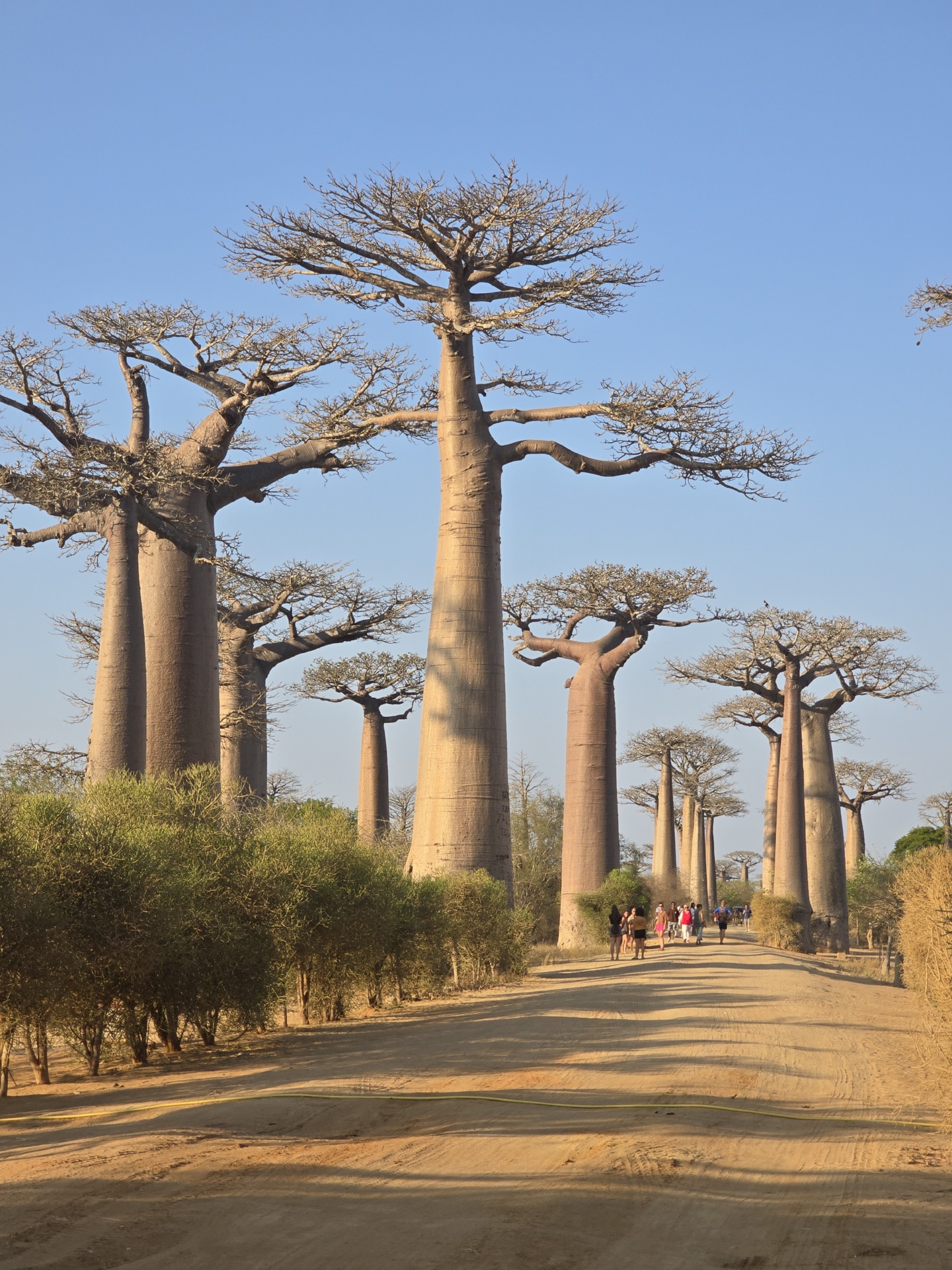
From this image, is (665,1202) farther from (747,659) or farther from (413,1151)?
(747,659)

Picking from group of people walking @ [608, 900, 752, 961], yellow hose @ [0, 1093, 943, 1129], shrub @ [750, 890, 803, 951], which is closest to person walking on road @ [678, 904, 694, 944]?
group of people walking @ [608, 900, 752, 961]

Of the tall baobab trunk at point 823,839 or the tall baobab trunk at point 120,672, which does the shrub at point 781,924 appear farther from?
the tall baobab trunk at point 120,672

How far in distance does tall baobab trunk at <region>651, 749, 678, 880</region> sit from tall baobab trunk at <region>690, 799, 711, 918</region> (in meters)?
2.64

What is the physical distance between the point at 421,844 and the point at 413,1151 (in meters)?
8.34

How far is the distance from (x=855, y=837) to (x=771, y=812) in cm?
923

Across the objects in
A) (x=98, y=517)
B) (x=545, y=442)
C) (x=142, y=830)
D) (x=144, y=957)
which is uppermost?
(x=545, y=442)

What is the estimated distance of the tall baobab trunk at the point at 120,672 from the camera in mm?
9961

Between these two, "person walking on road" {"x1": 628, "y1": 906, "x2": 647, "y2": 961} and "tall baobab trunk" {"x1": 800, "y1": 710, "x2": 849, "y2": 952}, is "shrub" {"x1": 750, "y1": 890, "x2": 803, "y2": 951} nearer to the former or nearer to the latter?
"tall baobab trunk" {"x1": 800, "y1": 710, "x2": 849, "y2": 952}

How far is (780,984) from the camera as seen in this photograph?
12.2 metres

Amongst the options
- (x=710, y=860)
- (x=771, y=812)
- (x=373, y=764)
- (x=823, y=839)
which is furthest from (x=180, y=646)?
(x=710, y=860)

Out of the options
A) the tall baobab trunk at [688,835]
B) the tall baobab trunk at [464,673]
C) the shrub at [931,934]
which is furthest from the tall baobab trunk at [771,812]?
the shrub at [931,934]

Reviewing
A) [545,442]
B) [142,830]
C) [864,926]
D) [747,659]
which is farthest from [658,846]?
[142,830]

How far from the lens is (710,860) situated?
44.3 meters

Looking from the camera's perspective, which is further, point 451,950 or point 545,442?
point 545,442
